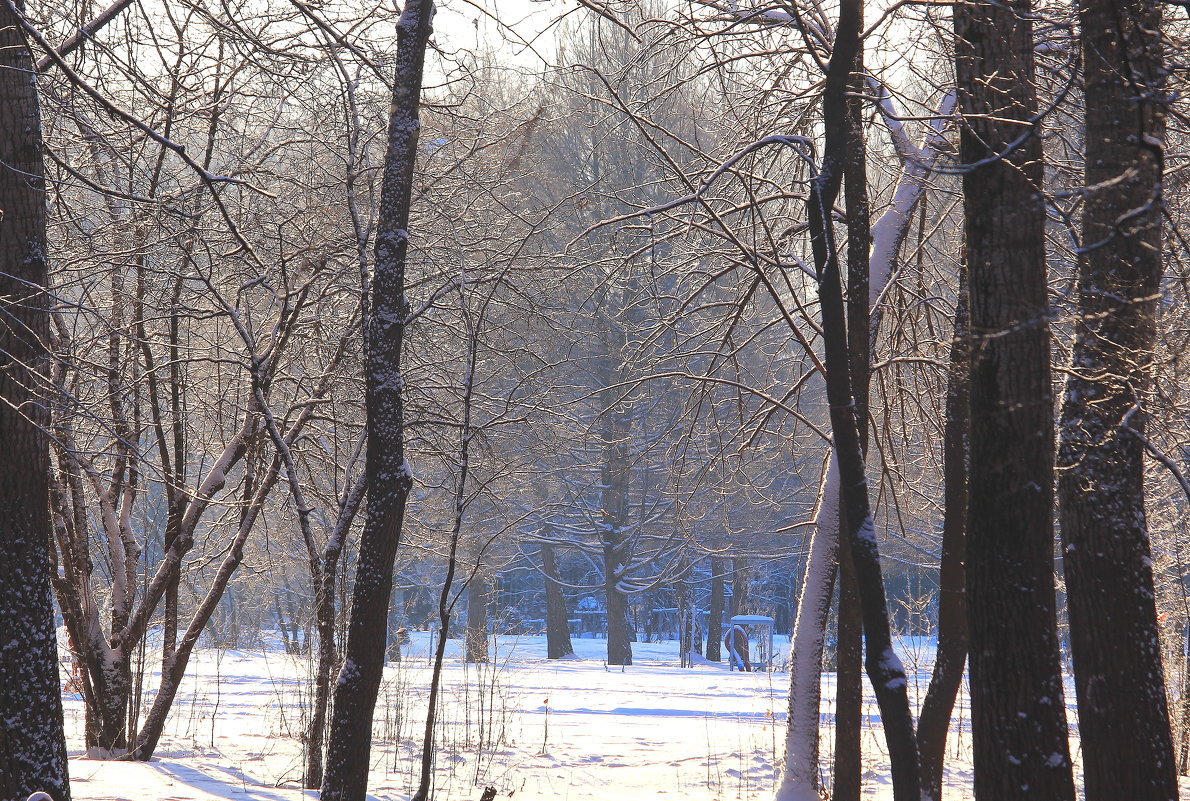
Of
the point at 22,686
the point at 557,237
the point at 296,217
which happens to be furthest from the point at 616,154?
the point at 22,686

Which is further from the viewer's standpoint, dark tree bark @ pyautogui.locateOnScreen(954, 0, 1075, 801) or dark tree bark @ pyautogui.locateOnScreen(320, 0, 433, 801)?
dark tree bark @ pyautogui.locateOnScreen(320, 0, 433, 801)

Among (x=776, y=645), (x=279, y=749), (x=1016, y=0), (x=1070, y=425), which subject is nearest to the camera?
(x=1016, y=0)

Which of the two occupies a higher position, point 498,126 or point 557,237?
point 557,237

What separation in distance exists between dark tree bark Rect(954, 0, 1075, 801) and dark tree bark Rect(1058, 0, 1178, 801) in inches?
33.9

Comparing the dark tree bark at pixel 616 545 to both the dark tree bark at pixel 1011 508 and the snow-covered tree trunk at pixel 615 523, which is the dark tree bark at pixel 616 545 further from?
the dark tree bark at pixel 1011 508

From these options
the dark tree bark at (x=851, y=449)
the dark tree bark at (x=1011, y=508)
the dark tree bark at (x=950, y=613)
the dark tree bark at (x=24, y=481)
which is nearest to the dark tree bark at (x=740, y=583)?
the dark tree bark at (x=950, y=613)

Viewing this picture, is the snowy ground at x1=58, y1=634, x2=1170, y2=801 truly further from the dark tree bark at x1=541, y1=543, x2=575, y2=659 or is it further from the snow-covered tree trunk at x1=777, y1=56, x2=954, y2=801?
the dark tree bark at x1=541, y1=543, x2=575, y2=659

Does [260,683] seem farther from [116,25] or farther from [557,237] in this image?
[116,25]

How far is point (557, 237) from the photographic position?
23172 millimetres

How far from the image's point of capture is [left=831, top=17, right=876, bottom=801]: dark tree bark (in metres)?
6.16

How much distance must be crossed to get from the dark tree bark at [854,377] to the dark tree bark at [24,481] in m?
4.61

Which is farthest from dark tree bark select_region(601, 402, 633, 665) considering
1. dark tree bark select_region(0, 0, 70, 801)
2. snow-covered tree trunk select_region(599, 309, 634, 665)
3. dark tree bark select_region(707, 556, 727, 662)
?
dark tree bark select_region(0, 0, 70, 801)

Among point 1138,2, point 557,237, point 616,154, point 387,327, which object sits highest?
point 616,154

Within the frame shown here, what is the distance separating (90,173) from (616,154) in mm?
16510
